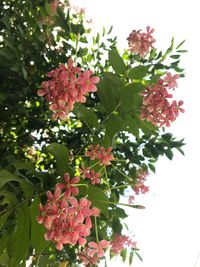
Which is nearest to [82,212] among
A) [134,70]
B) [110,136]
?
[110,136]

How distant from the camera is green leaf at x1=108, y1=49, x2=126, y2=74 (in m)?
0.75

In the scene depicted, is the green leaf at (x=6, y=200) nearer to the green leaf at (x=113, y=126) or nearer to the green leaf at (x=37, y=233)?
the green leaf at (x=37, y=233)

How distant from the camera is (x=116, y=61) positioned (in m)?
0.76

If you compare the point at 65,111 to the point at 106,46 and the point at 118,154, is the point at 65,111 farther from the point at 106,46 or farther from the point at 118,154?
the point at 106,46

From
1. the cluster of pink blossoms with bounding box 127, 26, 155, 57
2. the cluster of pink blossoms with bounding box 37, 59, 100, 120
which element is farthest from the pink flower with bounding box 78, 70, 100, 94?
the cluster of pink blossoms with bounding box 127, 26, 155, 57

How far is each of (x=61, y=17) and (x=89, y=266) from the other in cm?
66

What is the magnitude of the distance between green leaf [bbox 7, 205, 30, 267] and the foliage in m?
0.07

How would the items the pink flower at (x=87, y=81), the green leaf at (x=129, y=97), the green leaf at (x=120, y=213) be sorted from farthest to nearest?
the green leaf at (x=120, y=213) < the green leaf at (x=129, y=97) < the pink flower at (x=87, y=81)

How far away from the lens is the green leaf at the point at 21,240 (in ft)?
1.85

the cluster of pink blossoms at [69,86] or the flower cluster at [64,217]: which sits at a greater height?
the cluster of pink blossoms at [69,86]

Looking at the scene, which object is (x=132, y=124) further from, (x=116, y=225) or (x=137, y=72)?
(x=116, y=225)

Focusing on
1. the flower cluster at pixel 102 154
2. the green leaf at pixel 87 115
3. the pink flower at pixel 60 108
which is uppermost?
the green leaf at pixel 87 115

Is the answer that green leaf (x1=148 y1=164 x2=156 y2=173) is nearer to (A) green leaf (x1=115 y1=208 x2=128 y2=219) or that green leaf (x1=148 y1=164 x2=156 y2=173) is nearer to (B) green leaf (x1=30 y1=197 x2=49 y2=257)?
(A) green leaf (x1=115 y1=208 x2=128 y2=219)

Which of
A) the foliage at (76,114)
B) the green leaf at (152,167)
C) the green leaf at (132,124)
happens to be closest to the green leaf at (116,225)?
the foliage at (76,114)
